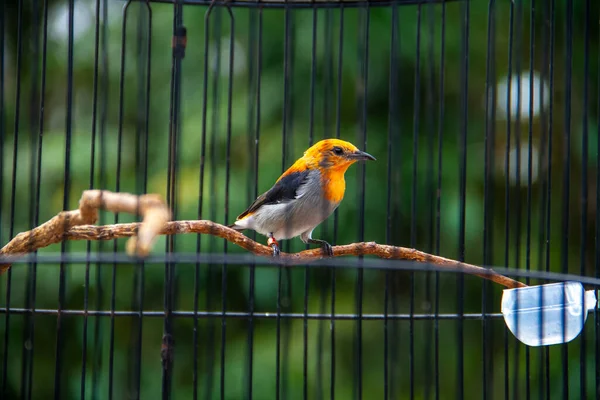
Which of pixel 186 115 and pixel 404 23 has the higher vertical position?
pixel 404 23

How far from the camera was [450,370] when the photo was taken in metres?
5.32

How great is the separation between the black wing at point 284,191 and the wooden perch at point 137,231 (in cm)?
53

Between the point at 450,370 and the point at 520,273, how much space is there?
10.8 ft

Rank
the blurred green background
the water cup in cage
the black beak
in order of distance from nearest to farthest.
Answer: the water cup in cage → the black beak → the blurred green background

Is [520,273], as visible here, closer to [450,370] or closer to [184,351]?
[450,370]

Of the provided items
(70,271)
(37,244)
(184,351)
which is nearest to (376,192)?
(184,351)

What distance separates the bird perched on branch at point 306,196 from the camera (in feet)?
13.2

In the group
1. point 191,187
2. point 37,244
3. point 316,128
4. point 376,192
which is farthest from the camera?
point 316,128

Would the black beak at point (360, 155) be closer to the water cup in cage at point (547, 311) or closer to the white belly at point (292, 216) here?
the white belly at point (292, 216)

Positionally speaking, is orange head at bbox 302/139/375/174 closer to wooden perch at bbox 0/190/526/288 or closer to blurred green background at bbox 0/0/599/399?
wooden perch at bbox 0/190/526/288

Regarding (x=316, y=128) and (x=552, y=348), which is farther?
(x=316, y=128)

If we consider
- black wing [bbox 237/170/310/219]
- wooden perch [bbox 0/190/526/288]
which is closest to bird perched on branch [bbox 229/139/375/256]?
Answer: black wing [bbox 237/170/310/219]

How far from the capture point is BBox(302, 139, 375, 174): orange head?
4062mm

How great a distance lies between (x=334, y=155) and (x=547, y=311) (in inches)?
63.0
